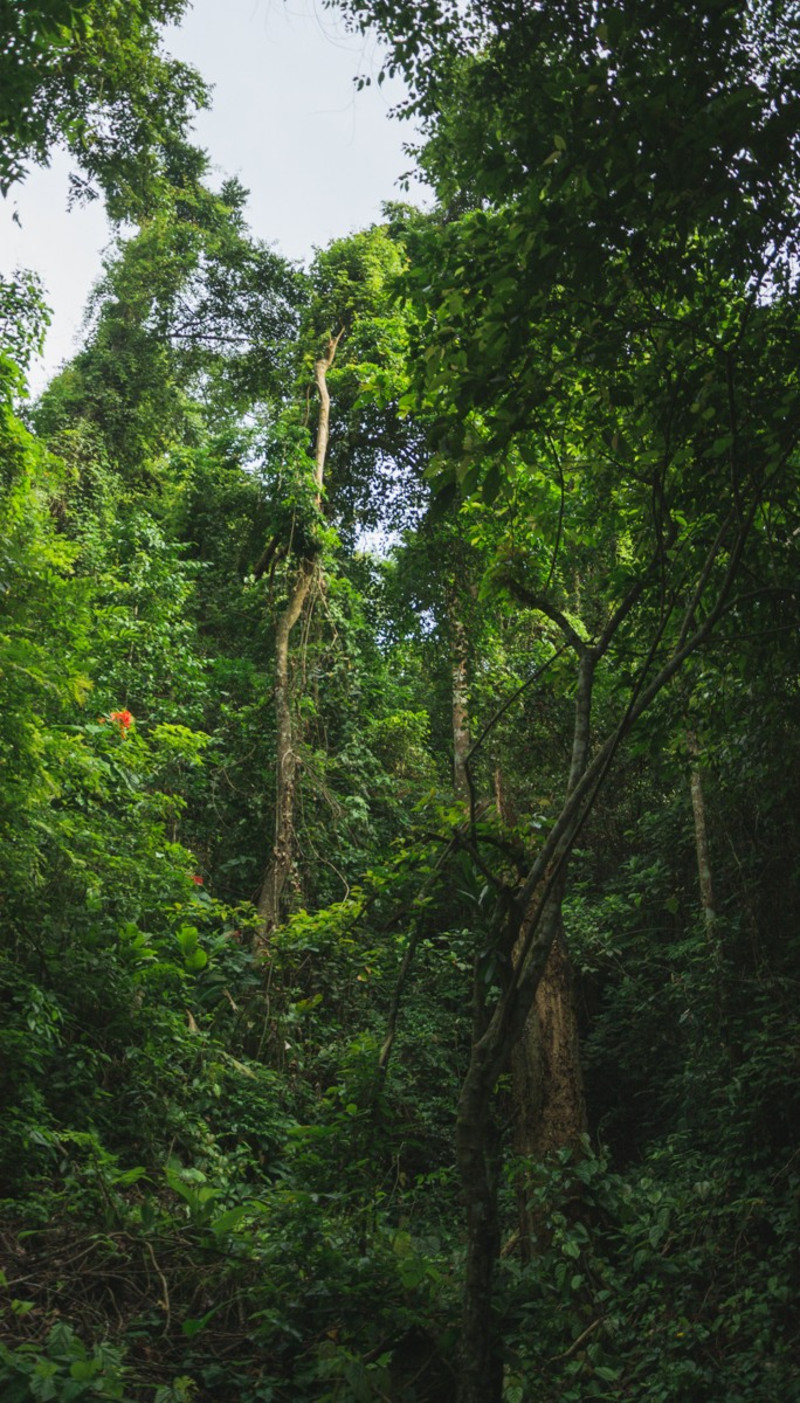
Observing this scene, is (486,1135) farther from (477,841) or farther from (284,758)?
(284,758)

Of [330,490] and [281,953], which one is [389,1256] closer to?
[281,953]

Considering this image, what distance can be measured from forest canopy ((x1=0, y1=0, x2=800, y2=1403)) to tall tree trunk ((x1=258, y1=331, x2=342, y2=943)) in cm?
5

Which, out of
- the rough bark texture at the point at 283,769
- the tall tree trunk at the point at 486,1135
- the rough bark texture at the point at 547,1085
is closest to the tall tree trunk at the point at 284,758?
the rough bark texture at the point at 283,769

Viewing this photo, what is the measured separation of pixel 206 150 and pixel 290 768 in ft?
40.3

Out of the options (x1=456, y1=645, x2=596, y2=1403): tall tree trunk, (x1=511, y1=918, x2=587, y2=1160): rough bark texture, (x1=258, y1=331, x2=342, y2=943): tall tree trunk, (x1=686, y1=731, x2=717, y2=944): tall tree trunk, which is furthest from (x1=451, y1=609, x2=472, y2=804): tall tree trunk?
(x1=456, y1=645, x2=596, y2=1403): tall tree trunk

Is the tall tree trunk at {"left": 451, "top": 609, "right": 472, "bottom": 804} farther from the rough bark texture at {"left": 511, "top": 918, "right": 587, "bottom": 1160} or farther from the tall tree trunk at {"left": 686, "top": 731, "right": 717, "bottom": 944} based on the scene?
the rough bark texture at {"left": 511, "top": 918, "right": 587, "bottom": 1160}

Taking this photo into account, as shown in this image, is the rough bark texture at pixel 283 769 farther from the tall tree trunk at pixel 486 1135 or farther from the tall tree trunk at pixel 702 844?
the tall tree trunk at pixel 486 1135

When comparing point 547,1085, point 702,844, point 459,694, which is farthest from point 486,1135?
point 459,694

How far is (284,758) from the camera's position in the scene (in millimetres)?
10305

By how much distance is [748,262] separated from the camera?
3.61m

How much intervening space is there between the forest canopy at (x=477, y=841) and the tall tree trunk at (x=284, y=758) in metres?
0.05

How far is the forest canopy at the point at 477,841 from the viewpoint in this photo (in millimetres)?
3375

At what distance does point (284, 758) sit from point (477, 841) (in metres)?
6.64

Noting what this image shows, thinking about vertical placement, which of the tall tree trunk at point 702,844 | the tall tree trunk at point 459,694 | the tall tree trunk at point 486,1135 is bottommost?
the tall tree trunk at point 486,1135
